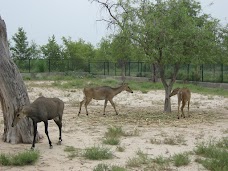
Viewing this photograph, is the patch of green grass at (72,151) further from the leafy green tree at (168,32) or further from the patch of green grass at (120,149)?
the leafy green tree at (168,32)

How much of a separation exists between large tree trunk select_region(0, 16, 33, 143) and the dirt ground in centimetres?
36

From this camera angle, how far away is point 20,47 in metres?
57.5

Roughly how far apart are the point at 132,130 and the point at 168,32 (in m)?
5.14

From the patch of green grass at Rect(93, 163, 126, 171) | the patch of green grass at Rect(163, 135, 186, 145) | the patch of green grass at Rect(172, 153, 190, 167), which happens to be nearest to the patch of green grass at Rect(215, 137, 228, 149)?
the patch of green grass at Rect(163, 135, 186, 145)

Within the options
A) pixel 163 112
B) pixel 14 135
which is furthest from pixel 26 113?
pixel 163 112

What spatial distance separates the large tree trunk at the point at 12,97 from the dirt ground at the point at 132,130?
356 millimetres

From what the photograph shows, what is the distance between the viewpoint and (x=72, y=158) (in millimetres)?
9898

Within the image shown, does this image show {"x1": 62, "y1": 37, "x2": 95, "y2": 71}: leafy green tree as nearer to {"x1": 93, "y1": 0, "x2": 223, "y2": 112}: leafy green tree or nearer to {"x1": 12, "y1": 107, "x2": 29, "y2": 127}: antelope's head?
→ {"x1": 93, "y1": 0, "x2": 223, "y2": 112}: leafy green tree

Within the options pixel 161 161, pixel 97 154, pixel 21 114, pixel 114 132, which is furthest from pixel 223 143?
pixel 21 114

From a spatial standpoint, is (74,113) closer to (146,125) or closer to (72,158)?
(146,125)

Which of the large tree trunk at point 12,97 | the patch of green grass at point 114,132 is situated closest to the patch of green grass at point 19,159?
the large tree trunk at point 12,97

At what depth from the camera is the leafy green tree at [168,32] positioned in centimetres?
1730

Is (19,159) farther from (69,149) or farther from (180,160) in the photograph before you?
(180,160)

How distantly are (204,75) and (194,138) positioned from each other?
26.8 m
